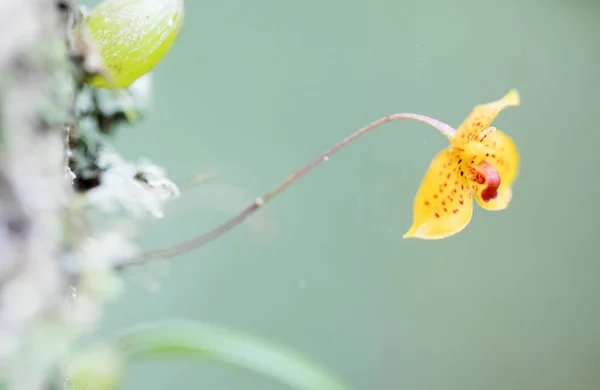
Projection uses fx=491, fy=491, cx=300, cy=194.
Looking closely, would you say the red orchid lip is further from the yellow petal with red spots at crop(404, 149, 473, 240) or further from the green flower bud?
the green flower bud

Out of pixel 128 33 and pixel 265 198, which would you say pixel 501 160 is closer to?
pixel 265 198

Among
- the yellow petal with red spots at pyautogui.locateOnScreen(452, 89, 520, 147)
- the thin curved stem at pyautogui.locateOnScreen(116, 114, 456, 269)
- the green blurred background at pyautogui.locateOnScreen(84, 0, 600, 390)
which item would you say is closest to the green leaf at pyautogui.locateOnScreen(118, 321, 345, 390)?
the thin curved stem at pyautogui.locateOnScreen(116, 114, 456, 269)

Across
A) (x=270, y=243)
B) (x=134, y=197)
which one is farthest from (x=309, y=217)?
(x=134, y=197)

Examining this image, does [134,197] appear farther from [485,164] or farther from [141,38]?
[485,164]

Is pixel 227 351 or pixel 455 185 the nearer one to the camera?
pixel 227 351

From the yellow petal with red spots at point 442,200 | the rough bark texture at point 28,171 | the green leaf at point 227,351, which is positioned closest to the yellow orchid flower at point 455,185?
the yellow petal with red spots at point 442,200

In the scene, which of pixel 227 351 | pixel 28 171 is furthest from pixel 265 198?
pixel 28 171
